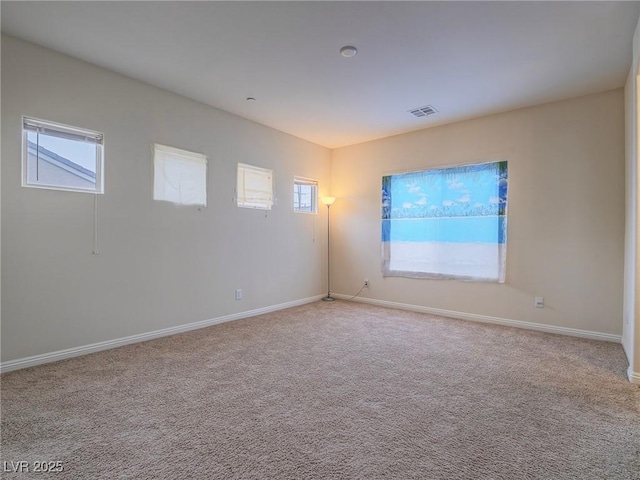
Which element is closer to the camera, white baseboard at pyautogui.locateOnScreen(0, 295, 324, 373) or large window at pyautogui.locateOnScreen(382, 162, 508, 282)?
white baseboard at pyautogui.locateOnScreen(0, 295, 324, 373)

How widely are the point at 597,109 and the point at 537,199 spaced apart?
1.10 meters

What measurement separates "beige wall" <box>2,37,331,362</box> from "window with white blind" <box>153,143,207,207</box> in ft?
0.29

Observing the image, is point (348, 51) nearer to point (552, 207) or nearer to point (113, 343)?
point (552, 207)

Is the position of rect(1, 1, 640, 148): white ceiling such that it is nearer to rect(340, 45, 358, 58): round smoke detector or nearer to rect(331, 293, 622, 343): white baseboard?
rect(340, 45, 358, 58): round smoke detector

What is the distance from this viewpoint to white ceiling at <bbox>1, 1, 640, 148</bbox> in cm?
231

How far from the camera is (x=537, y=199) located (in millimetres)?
3916

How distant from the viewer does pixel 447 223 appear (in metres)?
4.56

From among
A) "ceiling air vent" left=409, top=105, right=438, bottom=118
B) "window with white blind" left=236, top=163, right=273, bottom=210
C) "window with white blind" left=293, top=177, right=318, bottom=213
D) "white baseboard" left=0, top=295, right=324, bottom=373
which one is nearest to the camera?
"white baseboard" left=0, top=295, right=324, bottom=373

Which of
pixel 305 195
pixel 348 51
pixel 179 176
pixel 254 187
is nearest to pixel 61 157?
pixel 179 176

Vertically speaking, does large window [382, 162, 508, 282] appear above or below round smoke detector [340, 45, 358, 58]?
below

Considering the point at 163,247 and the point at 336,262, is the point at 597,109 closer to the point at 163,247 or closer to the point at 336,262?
the point at 336,262

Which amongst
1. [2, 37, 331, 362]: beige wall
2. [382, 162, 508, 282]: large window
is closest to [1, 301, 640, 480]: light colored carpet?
[2, 37, 331, 362]: beige wall

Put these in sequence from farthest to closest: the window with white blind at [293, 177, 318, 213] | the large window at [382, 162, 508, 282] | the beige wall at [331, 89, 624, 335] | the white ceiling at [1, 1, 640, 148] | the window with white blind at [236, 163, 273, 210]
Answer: the window with white blind at [293, 177, 318, 213] → the window with white blind at [236, 163, 273, 210] → the large window at [382, 162, 508, 282] → the beige wall at [331, 89, 624, 335] → the white ceiling at [1, 1, 640, 148]

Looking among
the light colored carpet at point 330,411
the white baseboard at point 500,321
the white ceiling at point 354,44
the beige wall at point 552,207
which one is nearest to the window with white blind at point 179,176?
the white ceiling at point 354,44
